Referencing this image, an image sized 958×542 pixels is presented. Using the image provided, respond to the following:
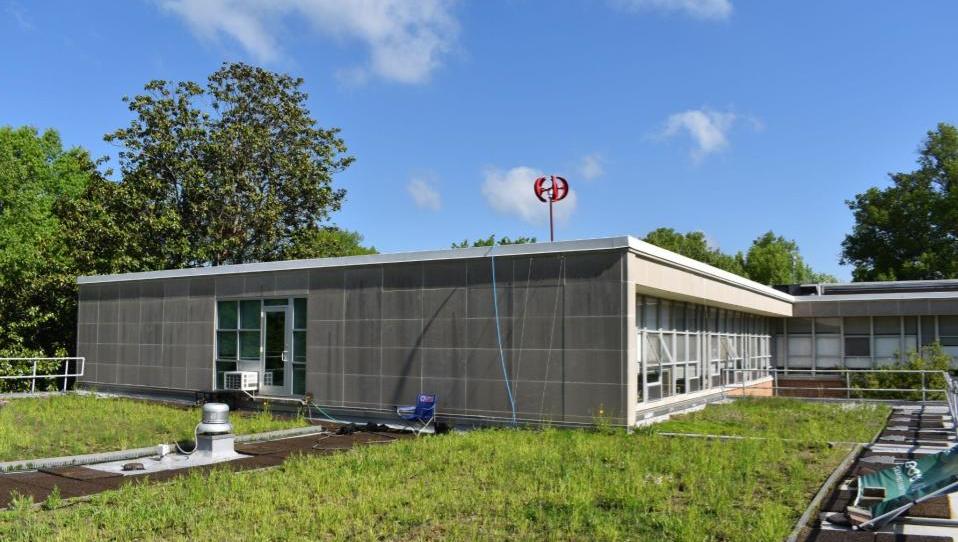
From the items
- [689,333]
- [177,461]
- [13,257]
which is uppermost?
[13,257]

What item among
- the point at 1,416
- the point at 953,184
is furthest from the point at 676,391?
the point at 953,184

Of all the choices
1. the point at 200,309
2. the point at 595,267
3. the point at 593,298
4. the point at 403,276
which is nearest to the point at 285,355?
the point at 200,309

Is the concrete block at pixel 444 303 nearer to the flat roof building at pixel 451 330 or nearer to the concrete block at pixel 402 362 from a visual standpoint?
the flat roof building at pixel 451 330

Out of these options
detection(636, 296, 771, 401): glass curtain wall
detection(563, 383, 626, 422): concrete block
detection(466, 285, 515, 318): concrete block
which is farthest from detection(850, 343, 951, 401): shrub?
detection(466, 285, 515, 318): concrete block

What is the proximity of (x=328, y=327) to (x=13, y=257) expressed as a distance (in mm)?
16097

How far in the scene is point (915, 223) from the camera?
2035 inches

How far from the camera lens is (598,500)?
832 cm

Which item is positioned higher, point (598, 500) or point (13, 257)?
point (13, 257)

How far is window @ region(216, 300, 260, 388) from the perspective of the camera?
18906 millimetres

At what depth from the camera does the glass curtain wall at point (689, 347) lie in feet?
54.3

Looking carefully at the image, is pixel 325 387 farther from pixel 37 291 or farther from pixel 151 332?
pixel 37 291

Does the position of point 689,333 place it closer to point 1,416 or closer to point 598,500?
point 598,500

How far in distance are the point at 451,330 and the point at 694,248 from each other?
58097mm

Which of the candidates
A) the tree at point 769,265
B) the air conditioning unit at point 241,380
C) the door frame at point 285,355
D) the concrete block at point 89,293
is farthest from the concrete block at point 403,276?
the tree at point 769,265
